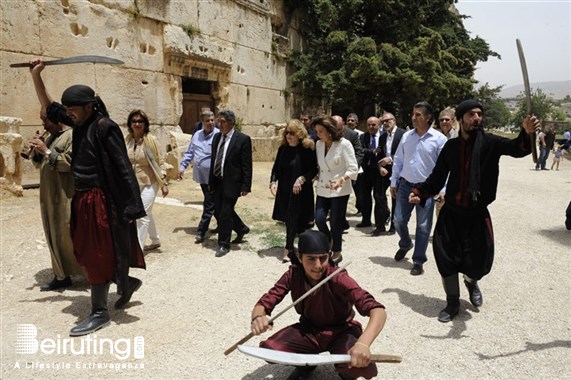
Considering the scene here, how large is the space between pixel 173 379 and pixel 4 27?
8.46 metres

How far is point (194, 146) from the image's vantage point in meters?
6.58

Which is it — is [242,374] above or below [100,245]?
below

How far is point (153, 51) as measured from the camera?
11.3 metres

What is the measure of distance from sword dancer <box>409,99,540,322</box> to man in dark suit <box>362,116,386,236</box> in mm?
2801

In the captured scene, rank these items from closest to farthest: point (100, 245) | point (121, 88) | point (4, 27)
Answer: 1. point (100, 245)
2. point (4, 27)
3. point (121, 88)

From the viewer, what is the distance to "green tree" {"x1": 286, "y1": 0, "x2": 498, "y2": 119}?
55.0ft

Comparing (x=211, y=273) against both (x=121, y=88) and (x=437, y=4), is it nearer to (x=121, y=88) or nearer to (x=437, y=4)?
(x=121, y=88)

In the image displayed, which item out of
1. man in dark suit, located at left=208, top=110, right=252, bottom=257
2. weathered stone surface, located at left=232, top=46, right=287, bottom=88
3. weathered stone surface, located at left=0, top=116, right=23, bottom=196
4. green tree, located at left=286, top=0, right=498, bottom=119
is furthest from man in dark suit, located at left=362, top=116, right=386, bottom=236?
green tree, located at left=286, top=0, right=498, bottom=119

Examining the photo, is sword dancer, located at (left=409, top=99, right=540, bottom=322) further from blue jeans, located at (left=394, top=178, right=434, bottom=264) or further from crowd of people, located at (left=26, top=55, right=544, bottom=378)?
blue jeans, located at (left=394, top=178, right=434, bottom=264)

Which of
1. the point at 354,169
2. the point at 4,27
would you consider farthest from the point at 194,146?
the point at 4,27

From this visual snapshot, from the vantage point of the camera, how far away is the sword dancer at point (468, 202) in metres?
3.46

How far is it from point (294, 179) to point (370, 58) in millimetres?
12717

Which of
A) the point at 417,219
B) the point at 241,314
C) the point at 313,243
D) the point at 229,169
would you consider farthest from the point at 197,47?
the point at 313,243

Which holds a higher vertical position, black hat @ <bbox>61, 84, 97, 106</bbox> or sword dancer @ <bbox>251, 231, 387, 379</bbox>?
black hat @ <bbox>61, 84, 97, 106</bbox>
